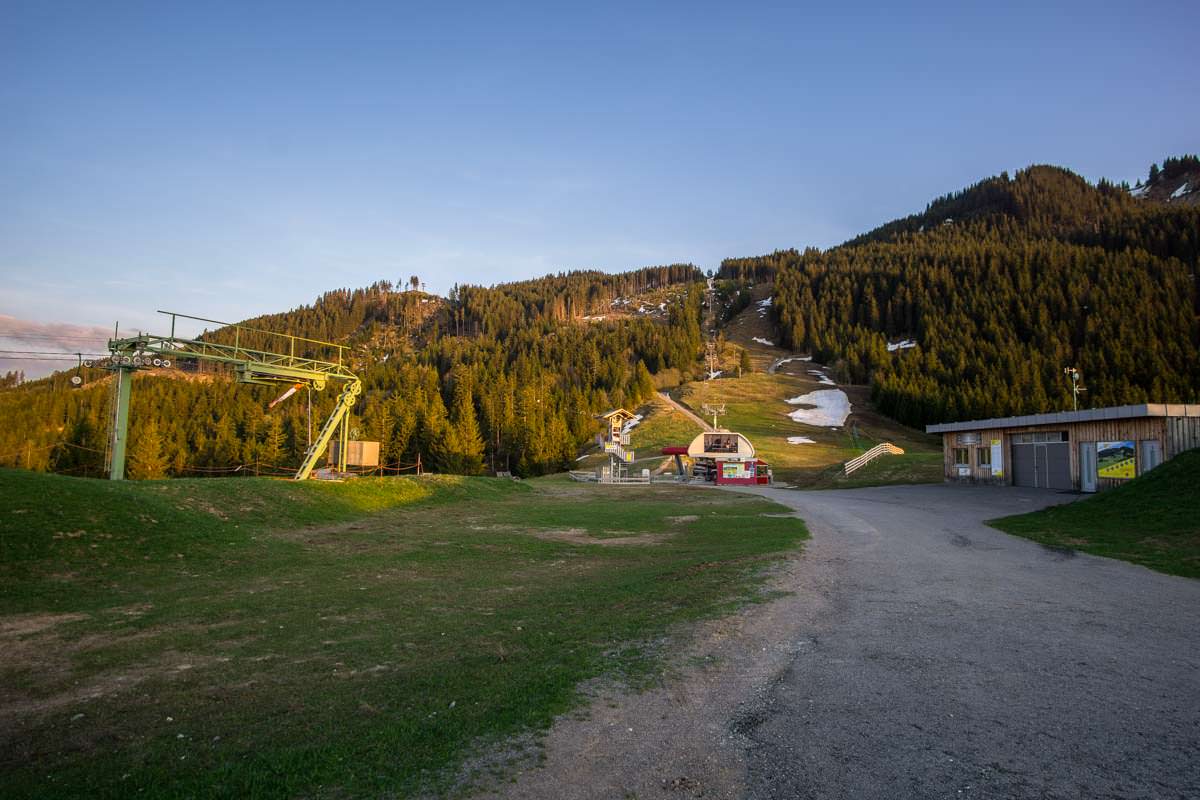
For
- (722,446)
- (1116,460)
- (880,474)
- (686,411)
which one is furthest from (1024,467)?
(686,411)

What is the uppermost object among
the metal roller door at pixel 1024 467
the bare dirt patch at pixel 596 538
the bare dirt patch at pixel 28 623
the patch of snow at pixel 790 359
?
the patch of snow at pixel 790 359

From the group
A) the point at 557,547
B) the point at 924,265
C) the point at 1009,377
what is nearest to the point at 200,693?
the point at 557,547

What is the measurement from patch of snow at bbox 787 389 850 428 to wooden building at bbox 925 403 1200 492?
50.6m

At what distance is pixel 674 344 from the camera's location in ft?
465

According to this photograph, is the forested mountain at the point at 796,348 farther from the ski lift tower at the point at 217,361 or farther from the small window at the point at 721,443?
the small window at the point at 721,443

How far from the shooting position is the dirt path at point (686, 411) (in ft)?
293

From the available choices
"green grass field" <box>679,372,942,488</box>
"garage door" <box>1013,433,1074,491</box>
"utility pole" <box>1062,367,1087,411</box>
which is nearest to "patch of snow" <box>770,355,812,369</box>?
"green grass field" <box>679,372,942,488</box>

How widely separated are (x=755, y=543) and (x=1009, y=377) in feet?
345

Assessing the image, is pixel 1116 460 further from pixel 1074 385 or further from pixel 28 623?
pixel 28 623

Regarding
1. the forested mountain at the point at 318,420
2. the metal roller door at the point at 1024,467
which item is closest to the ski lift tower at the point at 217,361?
the forested mountain at the point at 318,420

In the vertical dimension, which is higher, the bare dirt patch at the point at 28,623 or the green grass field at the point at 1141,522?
the green grass field at the point at 1141,522

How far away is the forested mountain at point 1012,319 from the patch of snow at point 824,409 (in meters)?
6.46

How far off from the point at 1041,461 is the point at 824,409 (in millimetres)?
66172

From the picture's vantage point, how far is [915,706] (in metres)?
5.83
